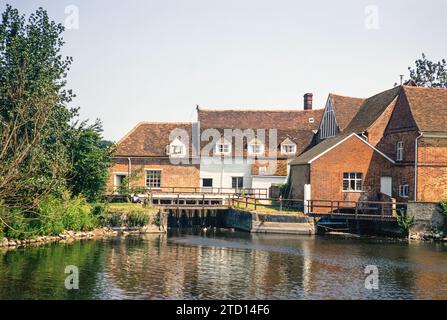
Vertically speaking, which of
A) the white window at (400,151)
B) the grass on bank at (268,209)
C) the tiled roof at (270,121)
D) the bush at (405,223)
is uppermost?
the tiled roof at (270,121)

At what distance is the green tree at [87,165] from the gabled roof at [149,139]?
480 inches

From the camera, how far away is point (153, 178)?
167ft

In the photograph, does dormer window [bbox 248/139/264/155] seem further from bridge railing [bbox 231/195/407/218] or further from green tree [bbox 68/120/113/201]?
green tree [bbox 68/120/113/201]

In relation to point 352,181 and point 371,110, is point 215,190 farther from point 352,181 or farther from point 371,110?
point 371,110

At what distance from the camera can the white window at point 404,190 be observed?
40656 mm

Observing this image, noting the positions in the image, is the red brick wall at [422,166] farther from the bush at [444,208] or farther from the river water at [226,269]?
the river water at [226,269]

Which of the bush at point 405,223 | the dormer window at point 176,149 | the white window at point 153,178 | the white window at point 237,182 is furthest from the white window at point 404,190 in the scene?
the white window at point 153,178

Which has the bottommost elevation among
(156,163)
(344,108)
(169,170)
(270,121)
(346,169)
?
(346,169)

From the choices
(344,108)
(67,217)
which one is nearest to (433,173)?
(344,108)

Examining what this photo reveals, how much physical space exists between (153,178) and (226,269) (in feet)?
91.0

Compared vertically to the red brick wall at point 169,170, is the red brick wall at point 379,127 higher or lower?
higher

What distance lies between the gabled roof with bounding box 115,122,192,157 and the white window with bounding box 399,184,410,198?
20118 millimetres

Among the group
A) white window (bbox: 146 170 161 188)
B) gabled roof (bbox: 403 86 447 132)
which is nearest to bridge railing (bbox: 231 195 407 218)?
gabled roof (bbox: 403 86 447 132)

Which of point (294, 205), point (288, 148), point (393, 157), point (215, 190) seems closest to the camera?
point (294, 205)
